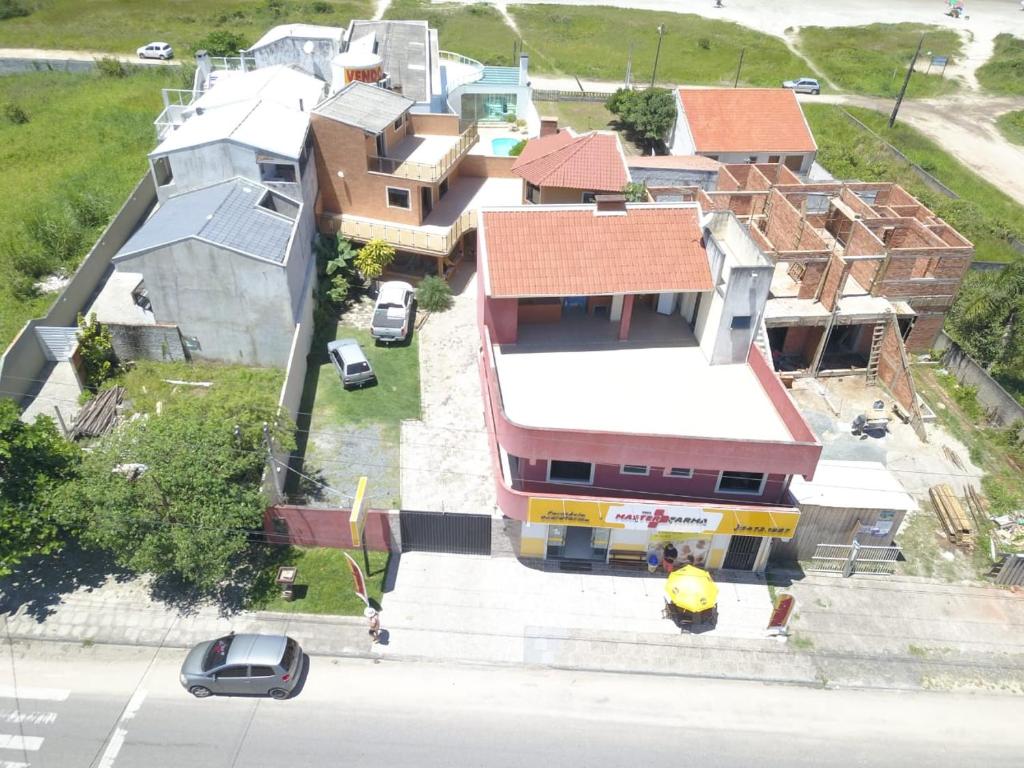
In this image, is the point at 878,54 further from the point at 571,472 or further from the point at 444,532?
the point at 444,532

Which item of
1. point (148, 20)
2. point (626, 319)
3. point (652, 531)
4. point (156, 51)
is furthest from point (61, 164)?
point (148, 20)

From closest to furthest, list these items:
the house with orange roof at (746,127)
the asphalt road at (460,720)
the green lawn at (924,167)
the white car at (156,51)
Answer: the asphalt road at (460,720)
the green lawn at (924,167)
the house with orange roof at (746,127)
the white car at (156,51)

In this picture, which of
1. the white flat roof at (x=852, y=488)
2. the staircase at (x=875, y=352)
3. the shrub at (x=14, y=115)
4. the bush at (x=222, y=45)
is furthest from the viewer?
the bush at (x=222, y=45)

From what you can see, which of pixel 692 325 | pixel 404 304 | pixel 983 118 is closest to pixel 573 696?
pixel 692 325

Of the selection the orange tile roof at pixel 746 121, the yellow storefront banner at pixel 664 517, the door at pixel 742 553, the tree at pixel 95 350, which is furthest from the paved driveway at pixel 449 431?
the orange tile roof at pixel 746 121

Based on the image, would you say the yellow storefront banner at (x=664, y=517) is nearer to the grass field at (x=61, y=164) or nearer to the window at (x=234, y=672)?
the window at (x=234, y=672)

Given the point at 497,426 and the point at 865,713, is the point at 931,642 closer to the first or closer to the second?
the point at 865,713
